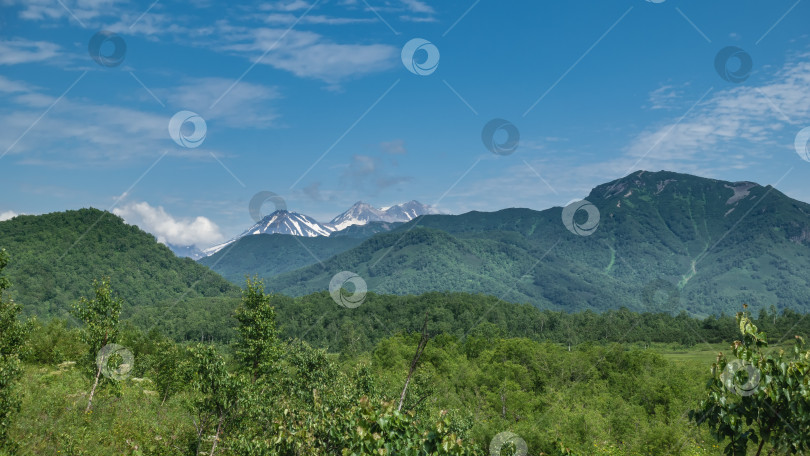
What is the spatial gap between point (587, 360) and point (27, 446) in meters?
109

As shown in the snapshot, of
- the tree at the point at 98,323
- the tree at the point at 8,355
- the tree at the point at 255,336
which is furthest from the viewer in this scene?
the tree at the point at 255,336

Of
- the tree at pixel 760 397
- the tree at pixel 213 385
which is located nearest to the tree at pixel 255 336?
the tree at pixel 213 385

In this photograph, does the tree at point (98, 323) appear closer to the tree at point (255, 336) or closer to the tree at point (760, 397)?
the tree at point (255, 336)

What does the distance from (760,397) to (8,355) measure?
126 feet

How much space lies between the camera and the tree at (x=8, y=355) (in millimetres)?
25281

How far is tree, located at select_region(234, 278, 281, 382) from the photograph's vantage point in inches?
1542

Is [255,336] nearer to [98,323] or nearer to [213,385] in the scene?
[98,323]

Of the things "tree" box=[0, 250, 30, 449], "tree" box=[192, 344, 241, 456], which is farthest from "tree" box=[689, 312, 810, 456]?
"tree" box=[0, 250, 30, 449]

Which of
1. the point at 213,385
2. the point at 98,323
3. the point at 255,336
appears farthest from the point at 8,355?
the point at 255,336

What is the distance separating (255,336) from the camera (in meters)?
39.6

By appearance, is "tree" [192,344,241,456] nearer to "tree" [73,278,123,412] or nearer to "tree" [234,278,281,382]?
"tree" [234,278,281,382]

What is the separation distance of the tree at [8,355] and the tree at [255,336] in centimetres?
1443

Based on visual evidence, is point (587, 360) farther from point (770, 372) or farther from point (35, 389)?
point (770, 372)

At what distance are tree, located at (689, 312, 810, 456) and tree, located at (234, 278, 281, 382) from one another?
35.6 meters
